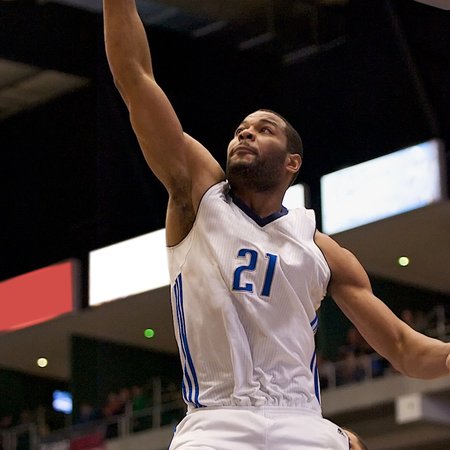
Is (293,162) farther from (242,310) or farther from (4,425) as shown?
(4,425)

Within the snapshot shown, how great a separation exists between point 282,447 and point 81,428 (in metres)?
21.8

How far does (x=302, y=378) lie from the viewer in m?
5.27

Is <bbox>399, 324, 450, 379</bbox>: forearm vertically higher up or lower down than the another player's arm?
lower down

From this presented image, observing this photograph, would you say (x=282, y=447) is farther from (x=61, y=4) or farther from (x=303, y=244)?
(x=61, y=4)

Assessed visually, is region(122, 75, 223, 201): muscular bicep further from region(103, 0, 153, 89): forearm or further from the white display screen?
the white display screen

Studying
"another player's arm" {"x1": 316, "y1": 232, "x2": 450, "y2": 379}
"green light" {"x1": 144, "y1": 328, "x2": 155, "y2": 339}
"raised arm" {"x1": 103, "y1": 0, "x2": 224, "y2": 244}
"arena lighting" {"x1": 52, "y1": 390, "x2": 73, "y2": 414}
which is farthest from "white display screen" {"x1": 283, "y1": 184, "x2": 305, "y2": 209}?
"raised arm" {"x1": 103, "y1": 0, "x2": 224, "y2": 244}

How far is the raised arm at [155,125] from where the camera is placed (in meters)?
5.32

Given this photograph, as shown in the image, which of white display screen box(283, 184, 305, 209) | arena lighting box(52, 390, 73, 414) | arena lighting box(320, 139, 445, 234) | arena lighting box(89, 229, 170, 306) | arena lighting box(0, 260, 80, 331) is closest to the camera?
arena lighting box(320, 139, 445, 234)

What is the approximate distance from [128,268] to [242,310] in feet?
69.4

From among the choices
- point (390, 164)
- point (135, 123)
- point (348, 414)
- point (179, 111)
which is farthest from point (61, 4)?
point (135, 123)

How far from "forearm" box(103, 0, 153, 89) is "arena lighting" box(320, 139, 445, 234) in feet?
52.5

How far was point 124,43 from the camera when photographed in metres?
5.41

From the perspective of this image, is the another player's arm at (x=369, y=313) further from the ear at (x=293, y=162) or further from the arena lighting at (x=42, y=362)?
the arena lighting at (x=42, y=362)

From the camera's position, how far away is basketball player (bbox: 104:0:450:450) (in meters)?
5.15
